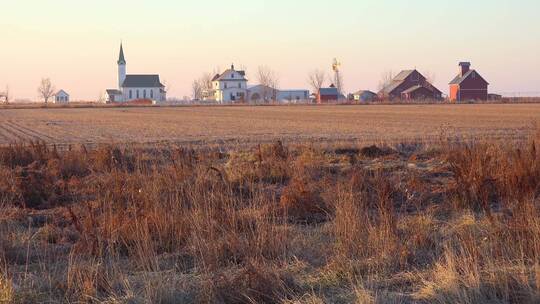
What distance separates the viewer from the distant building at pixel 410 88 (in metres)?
139

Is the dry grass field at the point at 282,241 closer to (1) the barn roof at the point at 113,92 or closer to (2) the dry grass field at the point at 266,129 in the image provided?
(2) the dry grass field at the point at 266,129

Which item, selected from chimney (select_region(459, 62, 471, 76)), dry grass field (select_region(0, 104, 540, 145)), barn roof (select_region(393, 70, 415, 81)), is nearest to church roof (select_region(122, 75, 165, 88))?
barn roof (select_region(393, 70, 415, 81))

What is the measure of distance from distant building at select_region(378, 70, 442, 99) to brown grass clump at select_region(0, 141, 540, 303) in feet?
421

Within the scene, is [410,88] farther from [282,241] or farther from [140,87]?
[282,241]

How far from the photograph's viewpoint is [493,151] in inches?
543

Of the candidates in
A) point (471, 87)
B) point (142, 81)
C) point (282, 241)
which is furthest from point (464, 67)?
point (282, 241)

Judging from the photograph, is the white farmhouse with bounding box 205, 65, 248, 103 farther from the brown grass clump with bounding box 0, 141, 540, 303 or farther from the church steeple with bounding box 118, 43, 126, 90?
the brown grass clump with bounding box 0, 141, 540, 303

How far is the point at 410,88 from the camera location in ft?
473

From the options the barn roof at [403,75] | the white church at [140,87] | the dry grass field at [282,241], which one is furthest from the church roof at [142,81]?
the dry grass field at [282,241]

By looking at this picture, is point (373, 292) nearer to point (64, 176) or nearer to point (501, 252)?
point (501, 252)

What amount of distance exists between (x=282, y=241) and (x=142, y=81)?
175 m

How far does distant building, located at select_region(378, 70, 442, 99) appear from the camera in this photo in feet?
455

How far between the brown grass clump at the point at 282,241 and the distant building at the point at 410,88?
421 feet

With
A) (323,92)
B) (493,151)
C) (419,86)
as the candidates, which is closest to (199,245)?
(493,151)
